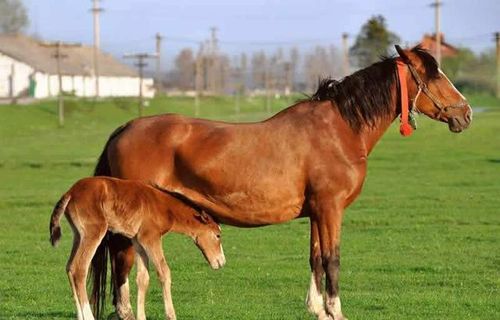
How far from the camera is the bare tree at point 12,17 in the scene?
13312 centimetres

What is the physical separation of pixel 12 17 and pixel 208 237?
12814 centimetres

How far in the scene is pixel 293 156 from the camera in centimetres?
1016

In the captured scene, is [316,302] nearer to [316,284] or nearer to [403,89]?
[316,284]

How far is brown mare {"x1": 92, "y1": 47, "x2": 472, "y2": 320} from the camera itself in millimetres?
10125

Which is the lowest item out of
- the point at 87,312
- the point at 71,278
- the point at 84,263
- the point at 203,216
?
the point at 87,312

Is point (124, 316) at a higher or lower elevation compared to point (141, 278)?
lower

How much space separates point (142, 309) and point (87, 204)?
1176 mm

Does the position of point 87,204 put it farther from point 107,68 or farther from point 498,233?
point 107,68

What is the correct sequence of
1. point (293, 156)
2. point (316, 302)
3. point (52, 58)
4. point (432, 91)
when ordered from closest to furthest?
1. point (293, 156)
2. point (316, 302)
3. point (432, 91)
4. point (52, 58)

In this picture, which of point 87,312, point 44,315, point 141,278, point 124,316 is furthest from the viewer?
point 44,315

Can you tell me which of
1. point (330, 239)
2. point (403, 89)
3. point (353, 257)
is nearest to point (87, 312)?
point (330, 239)

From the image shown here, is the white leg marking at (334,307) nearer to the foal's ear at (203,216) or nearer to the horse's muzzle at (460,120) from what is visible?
the foal's ear at (203,216)

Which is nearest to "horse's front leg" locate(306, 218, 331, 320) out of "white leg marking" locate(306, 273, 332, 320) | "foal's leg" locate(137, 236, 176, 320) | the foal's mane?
"white leg marking" locate(306, 273, 332, 320)

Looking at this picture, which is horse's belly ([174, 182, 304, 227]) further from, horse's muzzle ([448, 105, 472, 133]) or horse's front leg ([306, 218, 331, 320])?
horse's muzzle ([448, 105, 472, 133])
